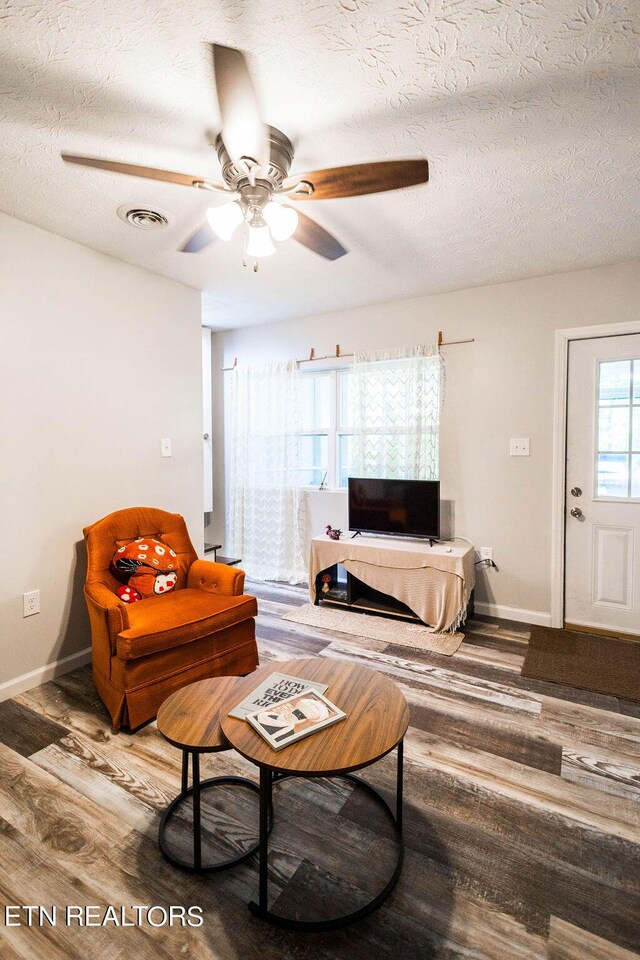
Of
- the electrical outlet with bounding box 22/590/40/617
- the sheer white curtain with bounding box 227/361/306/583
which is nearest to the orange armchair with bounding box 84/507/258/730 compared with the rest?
the electrical outlet with bounding box 22/590/40/617

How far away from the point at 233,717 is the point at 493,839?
95 centimetres

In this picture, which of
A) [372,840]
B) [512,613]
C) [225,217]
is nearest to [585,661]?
[512,613]

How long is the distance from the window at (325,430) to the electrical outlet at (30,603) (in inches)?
94.5

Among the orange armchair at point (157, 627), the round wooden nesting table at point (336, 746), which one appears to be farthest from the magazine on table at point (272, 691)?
the orange armchair at point (157, 627)

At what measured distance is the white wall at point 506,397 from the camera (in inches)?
124

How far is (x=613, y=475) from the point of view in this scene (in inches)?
121

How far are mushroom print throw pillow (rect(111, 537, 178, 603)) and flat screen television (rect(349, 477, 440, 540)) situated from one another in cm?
155

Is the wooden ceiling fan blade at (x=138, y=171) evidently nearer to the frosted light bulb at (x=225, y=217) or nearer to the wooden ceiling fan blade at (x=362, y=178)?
the frosted light bulb at (x=225, y=217)

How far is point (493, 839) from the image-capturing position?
1.52 metres

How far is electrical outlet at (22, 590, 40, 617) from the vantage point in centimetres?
246

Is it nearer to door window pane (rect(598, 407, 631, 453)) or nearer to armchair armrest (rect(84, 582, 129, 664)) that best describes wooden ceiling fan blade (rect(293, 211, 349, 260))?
armchair armrest (rect(84, 582, 129, 664))

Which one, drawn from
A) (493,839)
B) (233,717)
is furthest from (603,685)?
(233,717)

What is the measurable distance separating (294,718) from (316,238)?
185cm

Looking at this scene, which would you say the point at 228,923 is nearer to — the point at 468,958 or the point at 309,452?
the point at 468,958
